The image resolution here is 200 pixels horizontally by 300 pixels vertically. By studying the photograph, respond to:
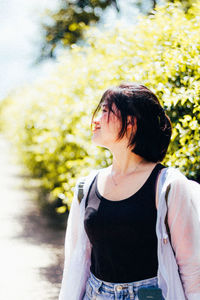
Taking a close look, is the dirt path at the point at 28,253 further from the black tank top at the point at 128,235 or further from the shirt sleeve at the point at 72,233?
the black tank top at the point at 128,235

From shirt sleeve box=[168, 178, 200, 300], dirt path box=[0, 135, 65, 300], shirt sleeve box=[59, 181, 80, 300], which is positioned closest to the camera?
shirt sleeve box=[168, 178, 200, 300]

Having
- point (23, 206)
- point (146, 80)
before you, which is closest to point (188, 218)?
point (146, 80)

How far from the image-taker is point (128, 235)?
1.70 meters

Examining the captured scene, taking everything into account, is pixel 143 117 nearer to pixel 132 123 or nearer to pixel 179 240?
pixel 132 123

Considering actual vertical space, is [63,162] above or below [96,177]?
below

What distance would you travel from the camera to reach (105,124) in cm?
191

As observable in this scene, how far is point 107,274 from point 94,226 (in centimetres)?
21

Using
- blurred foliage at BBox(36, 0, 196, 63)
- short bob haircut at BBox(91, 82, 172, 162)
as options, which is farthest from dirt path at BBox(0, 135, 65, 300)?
blurred foliage at BBox(36, 0, 196, 63)

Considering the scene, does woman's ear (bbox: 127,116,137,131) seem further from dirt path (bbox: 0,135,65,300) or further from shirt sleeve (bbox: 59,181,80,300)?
dirt path (bbox: 0,135,65,300)

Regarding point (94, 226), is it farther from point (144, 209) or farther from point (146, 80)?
point (146, 80)

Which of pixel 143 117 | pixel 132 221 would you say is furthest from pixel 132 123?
pixel 132 221

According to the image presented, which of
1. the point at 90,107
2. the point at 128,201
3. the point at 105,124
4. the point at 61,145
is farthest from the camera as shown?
the point at 61,145

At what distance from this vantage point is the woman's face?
1.88 metres

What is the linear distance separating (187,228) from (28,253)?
4880mm
